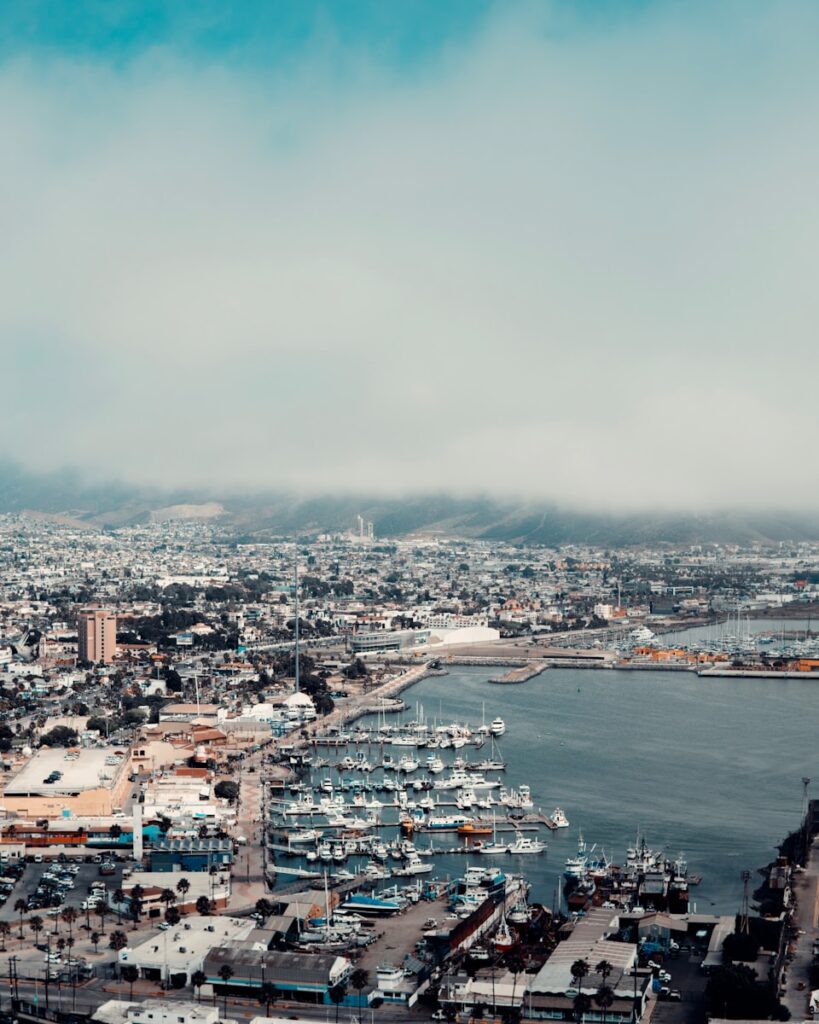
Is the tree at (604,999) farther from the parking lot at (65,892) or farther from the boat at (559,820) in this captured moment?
the boat at (559,820)

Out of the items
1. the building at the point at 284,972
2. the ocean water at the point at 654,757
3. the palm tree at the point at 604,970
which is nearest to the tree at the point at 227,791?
the ocean water at the point at 654,757

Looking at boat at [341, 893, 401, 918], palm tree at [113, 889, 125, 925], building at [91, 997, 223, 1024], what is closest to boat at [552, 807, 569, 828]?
boat at [341, 893, 401, 918]

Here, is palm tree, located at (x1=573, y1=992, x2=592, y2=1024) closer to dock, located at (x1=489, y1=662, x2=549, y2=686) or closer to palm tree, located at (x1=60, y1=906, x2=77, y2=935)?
palm tree, located at (x1=60, y1=906, x2=77, y2=935)

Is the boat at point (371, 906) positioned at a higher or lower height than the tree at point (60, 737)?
lower

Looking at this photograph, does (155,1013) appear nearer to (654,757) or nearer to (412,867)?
(412,867)

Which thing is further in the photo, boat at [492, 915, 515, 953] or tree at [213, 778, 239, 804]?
tree at [213, 778, 239, 804]

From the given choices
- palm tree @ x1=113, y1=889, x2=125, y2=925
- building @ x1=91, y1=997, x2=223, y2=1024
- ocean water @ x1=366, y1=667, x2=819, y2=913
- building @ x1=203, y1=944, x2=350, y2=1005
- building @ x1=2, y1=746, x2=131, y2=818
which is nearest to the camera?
building @ x1=91, y1=997, x2=223, y2=1024
